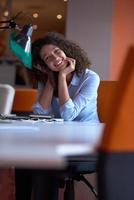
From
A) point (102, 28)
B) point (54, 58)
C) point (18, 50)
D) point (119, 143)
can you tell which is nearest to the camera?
point (119, 143)

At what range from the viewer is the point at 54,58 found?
2447 millimetres

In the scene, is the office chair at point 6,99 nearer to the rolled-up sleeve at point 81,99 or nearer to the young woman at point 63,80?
the young woman at point 63,80

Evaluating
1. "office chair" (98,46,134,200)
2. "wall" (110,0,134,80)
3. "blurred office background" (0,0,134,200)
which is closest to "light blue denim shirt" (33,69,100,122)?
"office chair" (98,46,134,200)

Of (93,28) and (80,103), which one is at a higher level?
(80,103)

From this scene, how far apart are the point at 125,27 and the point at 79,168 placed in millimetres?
6090

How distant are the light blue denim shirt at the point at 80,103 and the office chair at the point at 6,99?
2.17ft

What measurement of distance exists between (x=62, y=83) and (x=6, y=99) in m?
1.03

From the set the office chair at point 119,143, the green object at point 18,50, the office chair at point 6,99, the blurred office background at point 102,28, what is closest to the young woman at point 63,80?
the green object at point 18,50

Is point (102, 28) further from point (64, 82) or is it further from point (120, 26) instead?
point (64, 82)

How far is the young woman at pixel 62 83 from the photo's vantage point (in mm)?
2363

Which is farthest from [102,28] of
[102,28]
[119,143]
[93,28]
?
[119,143]

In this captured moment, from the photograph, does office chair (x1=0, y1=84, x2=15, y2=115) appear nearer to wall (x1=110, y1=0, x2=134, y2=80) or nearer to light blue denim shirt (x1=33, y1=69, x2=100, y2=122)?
light blue denim shirt (x1=33, y1=69, x2=100, y2=122)

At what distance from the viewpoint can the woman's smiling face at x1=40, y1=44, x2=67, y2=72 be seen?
96.3 inches

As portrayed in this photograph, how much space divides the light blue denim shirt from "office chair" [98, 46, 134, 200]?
4.67 feet
